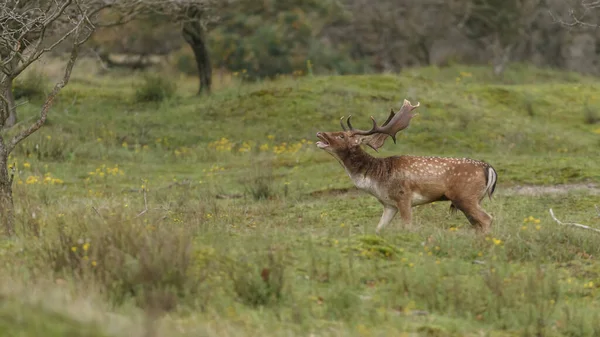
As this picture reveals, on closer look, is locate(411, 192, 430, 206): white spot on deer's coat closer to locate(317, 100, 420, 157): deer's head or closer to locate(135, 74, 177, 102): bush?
locate(317, 100, 420, 157): deer's head

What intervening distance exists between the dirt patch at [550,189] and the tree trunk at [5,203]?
7.57 meters

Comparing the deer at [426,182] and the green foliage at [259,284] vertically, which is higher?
the green foliage at [259,284]

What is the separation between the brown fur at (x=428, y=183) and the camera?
1215 cm

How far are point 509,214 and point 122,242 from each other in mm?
6638

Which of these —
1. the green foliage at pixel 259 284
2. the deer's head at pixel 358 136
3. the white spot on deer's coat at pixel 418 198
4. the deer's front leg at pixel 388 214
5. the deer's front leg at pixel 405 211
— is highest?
the green foliage at pixel 259 284

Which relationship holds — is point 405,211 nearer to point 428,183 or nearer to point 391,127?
point 428,183

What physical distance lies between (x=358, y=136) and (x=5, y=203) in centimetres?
420

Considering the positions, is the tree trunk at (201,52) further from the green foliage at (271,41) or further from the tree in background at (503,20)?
the tree in background at (503,20)

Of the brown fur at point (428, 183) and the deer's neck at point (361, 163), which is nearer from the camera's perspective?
the brown fur at point (428, 183)

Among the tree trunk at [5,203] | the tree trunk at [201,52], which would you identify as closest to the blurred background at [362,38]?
the tree trunk at [201,52]

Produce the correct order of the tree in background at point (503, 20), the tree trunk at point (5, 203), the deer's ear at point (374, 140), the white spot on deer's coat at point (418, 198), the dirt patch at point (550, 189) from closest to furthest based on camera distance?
the tree trunk at point (5, 203) → the white spot on deer's coat at point (418, 198) → the deer's ear at point (374, 140) → the dirt patch at point (550, 189) → the tree in background at point (503, 20)

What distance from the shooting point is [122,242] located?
8922 mm

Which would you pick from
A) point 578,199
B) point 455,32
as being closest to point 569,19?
point 455,32

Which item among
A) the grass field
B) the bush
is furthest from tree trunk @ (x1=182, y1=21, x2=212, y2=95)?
the grass field
